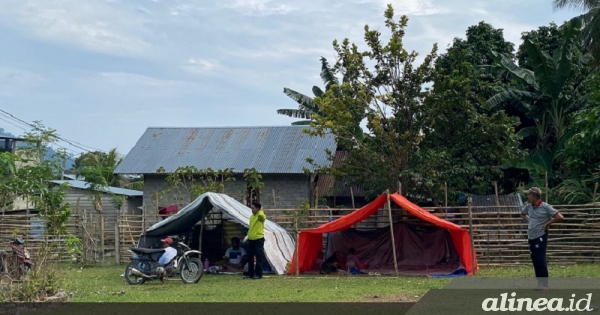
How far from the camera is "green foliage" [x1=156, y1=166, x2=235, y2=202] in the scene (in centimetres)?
2214

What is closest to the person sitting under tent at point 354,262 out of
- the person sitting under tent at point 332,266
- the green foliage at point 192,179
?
the person sitting under tent at point 332,266

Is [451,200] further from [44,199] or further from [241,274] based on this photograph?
[44,199]

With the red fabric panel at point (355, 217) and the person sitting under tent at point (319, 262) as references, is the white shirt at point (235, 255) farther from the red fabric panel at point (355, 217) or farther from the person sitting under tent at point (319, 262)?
the red fabric panel at point (355, 217)

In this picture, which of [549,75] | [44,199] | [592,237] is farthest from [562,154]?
[44,199]

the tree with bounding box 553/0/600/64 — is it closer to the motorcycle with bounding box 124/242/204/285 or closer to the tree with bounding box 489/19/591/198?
the tree with bounding box 489/19/591/198

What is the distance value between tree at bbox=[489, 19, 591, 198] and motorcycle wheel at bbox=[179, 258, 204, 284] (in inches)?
424

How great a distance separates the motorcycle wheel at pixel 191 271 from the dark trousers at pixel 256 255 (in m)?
1.01

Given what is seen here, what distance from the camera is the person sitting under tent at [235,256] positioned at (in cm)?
1580

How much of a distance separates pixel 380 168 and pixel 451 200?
2.24m

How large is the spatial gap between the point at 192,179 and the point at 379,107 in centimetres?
716

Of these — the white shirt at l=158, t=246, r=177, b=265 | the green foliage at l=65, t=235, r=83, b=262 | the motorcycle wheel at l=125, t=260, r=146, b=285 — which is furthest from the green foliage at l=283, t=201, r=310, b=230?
the green foliage at l=65, t=235, r=83, b=262

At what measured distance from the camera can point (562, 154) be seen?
782 inches

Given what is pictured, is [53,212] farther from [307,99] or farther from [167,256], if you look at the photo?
[307,99]

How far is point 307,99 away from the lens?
27203 mm
